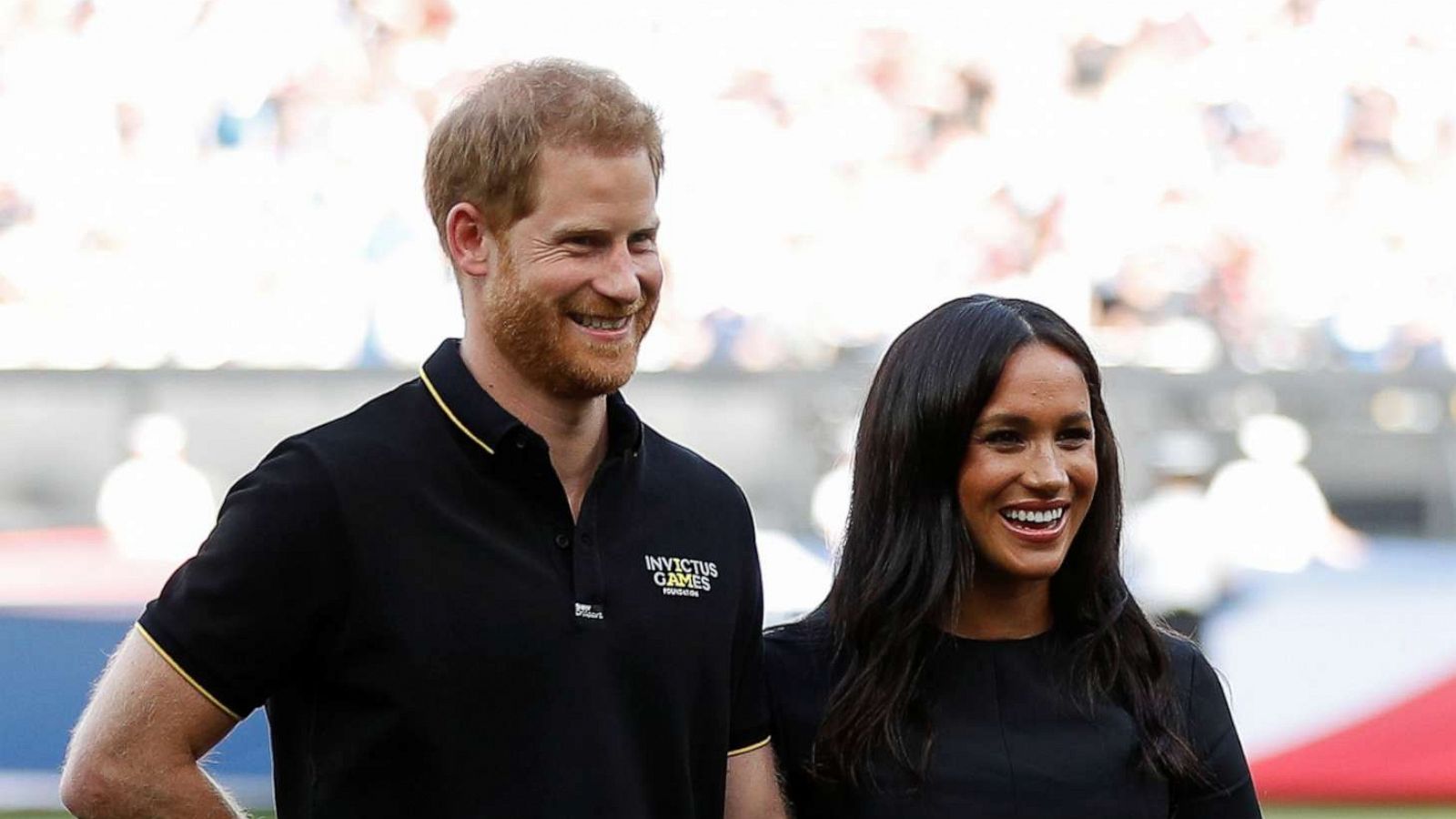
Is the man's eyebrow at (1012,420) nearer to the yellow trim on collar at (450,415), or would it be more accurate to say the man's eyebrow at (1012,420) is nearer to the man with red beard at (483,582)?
the man with red beard at (483,582)

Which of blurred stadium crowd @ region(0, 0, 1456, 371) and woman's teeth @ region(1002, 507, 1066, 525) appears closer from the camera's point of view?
woman's teeth @ region(1002, 507, 1066, 525)

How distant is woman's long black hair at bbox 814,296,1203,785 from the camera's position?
2.62m

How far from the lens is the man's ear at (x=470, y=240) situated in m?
2.41

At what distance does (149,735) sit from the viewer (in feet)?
7.50

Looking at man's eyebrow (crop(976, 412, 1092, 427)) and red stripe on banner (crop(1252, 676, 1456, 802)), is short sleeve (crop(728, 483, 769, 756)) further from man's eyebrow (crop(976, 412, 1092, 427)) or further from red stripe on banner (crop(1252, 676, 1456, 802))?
red stripe on banner (crop(1252, 676, 1456, 802))

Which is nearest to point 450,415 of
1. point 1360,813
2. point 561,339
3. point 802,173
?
point 561,339

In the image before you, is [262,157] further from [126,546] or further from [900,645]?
[900,645]

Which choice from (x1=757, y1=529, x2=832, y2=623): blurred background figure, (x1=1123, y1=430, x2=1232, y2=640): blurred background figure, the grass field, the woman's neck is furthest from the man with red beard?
the grass field

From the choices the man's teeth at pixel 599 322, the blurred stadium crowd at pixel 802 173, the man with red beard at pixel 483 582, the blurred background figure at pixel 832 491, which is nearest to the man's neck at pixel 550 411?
the man with red beard at pixel 483 582

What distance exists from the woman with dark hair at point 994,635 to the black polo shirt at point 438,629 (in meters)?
0.27

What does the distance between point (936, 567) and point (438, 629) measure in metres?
0.68

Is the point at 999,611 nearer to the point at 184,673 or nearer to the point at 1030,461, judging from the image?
the point at 1030,461

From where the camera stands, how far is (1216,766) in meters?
2.60

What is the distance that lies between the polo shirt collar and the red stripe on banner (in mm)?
5398
